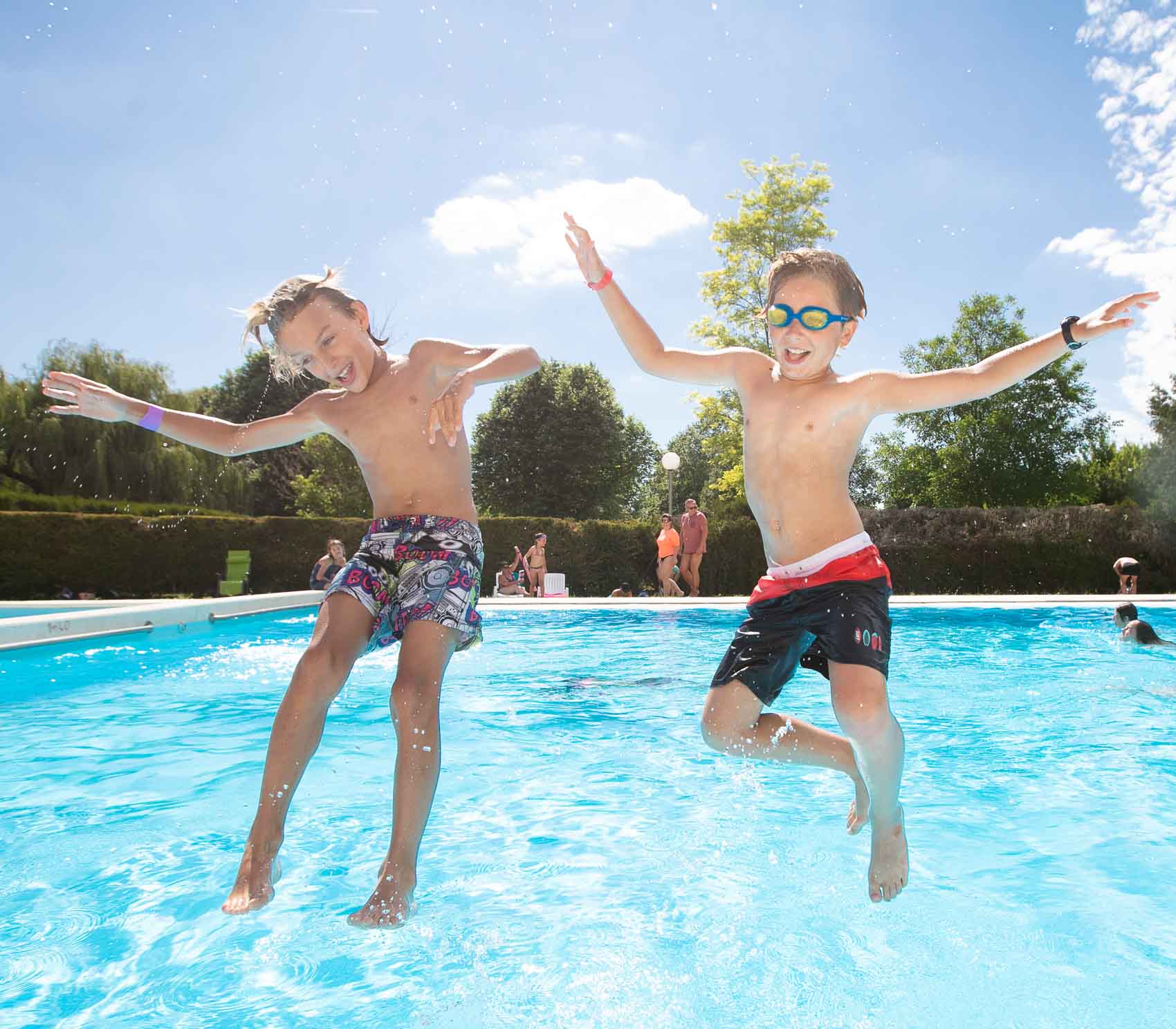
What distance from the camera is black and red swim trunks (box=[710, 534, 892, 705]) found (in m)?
2.73

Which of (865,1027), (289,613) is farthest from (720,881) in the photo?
(289,613)

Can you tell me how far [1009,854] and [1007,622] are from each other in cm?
940

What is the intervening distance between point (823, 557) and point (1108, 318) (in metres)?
1.22

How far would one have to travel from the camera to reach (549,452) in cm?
3500

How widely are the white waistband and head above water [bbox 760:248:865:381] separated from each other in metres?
0.57

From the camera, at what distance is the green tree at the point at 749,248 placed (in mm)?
22859

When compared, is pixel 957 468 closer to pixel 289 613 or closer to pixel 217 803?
pixel 289 613

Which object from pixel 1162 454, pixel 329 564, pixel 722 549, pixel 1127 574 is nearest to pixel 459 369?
pixel 329 564

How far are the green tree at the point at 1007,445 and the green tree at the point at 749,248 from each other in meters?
10.7

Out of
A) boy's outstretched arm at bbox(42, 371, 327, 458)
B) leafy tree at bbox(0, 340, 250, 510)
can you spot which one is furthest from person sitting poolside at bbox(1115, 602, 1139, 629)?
leafy tree at bbox(0, 340, 250, 510)

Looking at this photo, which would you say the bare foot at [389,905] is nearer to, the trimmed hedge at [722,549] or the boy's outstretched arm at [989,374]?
the boy's outstretched arm at [989,374]

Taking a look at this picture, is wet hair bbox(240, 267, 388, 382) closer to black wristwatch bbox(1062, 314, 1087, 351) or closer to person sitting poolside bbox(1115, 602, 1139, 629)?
black wristwatch bbox(1062, 314, 1087, 351)

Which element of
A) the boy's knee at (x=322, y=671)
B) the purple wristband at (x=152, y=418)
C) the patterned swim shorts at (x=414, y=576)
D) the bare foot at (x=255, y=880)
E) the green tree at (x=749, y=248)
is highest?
the green tree at (x=749, y=248)

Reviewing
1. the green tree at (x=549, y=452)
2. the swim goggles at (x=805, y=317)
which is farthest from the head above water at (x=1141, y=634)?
the green tree at (x=549, y=452)
